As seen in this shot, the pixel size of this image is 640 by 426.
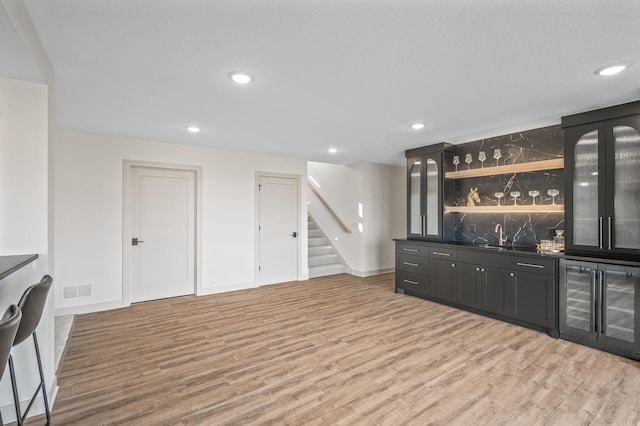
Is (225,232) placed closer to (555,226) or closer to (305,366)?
(305,366)

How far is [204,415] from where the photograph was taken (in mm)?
2049

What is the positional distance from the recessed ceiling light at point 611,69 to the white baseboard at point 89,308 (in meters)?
5.86

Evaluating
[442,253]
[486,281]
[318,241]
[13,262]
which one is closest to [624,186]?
[486,281]

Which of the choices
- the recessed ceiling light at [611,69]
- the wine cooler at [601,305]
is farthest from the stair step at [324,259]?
the recessed ceiling light at [611,69]

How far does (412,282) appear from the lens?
497 cm

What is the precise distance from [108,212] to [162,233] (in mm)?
769

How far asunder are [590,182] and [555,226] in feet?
2.55

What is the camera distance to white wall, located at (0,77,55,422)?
2021mm

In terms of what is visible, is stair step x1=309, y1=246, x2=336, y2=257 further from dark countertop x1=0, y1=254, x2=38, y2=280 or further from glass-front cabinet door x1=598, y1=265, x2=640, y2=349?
dark countertop x1=0, y1=254, x2=38, y2=280

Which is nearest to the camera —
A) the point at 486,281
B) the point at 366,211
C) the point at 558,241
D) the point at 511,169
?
the point at 558,241

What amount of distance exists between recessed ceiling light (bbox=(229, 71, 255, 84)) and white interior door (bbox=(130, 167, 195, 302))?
2.92m

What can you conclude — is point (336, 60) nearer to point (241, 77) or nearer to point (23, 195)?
point (241, 77)

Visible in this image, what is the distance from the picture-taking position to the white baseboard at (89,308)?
13.3ft

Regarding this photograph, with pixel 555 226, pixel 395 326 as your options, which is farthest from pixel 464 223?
pixel 395 326
